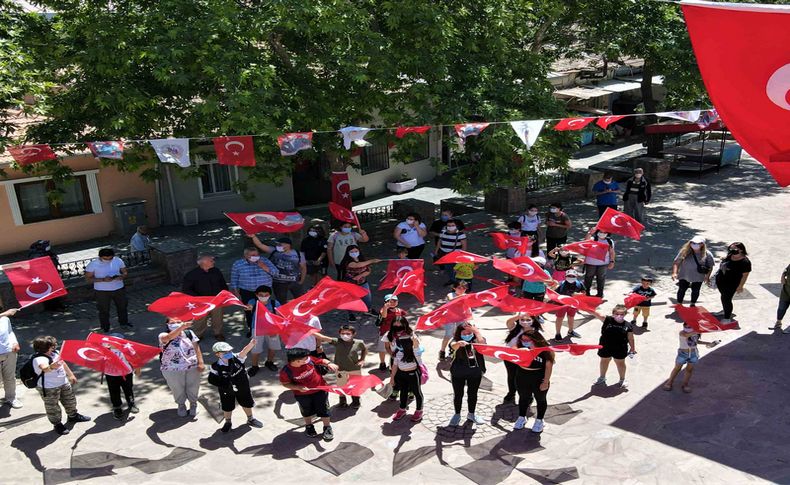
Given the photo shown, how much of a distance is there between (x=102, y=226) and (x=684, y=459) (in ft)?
53.8

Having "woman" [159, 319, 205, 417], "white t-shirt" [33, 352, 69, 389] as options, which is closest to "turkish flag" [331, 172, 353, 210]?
"woman" [159, 319, 205, 417]

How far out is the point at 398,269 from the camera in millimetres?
12539

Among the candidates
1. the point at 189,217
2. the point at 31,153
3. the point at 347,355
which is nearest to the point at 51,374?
the point at 347,355

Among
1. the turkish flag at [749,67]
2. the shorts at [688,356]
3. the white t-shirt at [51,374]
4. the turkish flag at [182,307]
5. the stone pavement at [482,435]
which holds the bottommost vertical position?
the stone pavement at [482,435]

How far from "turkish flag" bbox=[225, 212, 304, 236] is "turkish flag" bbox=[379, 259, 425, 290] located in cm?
220

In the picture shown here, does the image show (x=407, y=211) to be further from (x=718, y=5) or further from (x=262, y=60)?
(x=718, y=5)

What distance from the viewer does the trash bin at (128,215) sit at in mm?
19125

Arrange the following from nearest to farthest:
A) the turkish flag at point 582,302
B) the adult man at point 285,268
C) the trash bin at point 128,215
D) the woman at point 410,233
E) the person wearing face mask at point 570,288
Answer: the turkish flag at point 582,302, the person wearing face mask at point 570,288, the adult man at point 285,268, the woman at point 410,233, the trash bin at point 128,215

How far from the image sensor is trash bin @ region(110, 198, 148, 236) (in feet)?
62.7

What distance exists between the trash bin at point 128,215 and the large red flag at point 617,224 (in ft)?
40.8

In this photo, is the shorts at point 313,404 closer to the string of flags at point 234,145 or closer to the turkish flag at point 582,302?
the turkish flag at point 582,302

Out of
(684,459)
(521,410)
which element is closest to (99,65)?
(521,410)

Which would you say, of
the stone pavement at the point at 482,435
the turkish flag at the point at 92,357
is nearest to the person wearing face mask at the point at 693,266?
the stone pavement at the point at 482,435

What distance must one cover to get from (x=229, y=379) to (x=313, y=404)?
3.60 ft
